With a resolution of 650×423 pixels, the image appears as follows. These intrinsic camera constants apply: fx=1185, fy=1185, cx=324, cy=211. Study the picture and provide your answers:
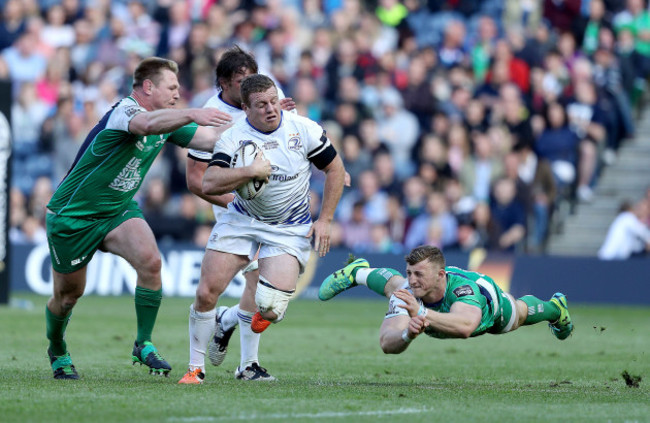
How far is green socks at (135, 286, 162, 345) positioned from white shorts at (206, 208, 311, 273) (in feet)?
2.11

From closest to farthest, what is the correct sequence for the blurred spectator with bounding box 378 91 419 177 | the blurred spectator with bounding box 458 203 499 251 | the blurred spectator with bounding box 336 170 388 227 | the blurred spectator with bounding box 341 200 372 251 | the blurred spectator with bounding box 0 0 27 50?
the blurred spectator with bounding box 458 203 499 251
the blurred spectator with bounding box 341 200 372 251
the blurred spectator with bounding box 336 170 388 227
the blurred spectator with bounding box 378 91 419 177
the blurred spectator with bounding box 0 0 27 50

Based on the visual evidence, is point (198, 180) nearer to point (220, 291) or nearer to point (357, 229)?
point (220, 291)

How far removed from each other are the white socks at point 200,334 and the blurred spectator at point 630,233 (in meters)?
12.0

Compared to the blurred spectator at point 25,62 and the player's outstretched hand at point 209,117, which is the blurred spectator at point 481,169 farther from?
the player's outstretched hand at point 209,117

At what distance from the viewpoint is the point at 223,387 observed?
A: 8938 millimetres

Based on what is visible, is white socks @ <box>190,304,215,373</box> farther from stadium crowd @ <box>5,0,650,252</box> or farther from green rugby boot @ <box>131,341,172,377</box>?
stadium crowd @ <box>5,0,650,252</box>

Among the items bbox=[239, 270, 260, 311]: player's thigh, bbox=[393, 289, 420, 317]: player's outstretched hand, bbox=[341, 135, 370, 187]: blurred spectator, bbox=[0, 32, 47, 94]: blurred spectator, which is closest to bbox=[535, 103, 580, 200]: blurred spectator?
bbox=[341, 135, 370, 187]: blurred spectator

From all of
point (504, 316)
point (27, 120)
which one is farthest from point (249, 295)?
point (27, 120)

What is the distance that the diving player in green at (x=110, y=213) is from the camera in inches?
371

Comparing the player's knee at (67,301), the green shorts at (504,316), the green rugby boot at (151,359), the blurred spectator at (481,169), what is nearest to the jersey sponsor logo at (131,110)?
the player's knee at (67,301)

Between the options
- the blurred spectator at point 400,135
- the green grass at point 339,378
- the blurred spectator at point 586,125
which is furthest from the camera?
the blurred spectator at point 400,135

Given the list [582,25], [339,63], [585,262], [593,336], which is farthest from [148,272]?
[582,25]

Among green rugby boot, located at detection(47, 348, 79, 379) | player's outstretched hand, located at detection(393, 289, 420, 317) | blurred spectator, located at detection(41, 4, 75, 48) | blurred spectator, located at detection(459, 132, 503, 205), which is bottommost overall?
green rugby boot, located at detection(47, 348, 79, 379)

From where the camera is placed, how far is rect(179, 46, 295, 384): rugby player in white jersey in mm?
9523
